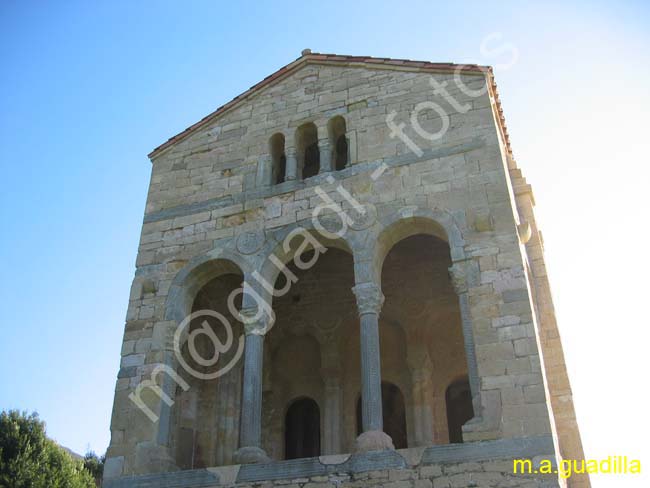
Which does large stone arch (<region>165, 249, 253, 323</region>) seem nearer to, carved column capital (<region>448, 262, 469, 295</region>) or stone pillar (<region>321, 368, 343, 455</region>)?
stone pillar (<region>321, 368, 343, 455</region>)

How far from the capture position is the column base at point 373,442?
26.1 feet

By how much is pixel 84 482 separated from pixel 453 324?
→ 370 inches

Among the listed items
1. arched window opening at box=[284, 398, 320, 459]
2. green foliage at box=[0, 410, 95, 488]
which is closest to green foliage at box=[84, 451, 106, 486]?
green foliage at box=[0, 410, 95, 488]

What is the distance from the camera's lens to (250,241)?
10523mm

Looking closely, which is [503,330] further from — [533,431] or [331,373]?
[331,373]

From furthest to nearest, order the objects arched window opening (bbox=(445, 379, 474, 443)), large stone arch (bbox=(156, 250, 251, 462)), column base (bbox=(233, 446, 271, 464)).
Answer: arched window opening (bbox=(445, 379, 474, 443)), large stone arch (bbox=(156, 250, 251, 462)), column base (bbox=(233, 446, 271, 464))

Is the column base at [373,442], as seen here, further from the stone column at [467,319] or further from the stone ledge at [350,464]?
the stone column at [467,319]

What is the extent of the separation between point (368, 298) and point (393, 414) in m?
3.91

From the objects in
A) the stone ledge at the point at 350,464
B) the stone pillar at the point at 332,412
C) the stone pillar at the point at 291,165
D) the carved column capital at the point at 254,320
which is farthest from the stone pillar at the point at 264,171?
the stone ledge at the point at 350,464

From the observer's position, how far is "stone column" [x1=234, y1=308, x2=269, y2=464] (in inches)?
341

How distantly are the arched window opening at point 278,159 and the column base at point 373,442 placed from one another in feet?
16.8

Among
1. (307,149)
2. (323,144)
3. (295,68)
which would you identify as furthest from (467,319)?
(295,68)

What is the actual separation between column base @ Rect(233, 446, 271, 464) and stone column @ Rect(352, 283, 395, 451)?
4.66ft

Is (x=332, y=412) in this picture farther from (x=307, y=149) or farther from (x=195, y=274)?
(x=307, y=149)
